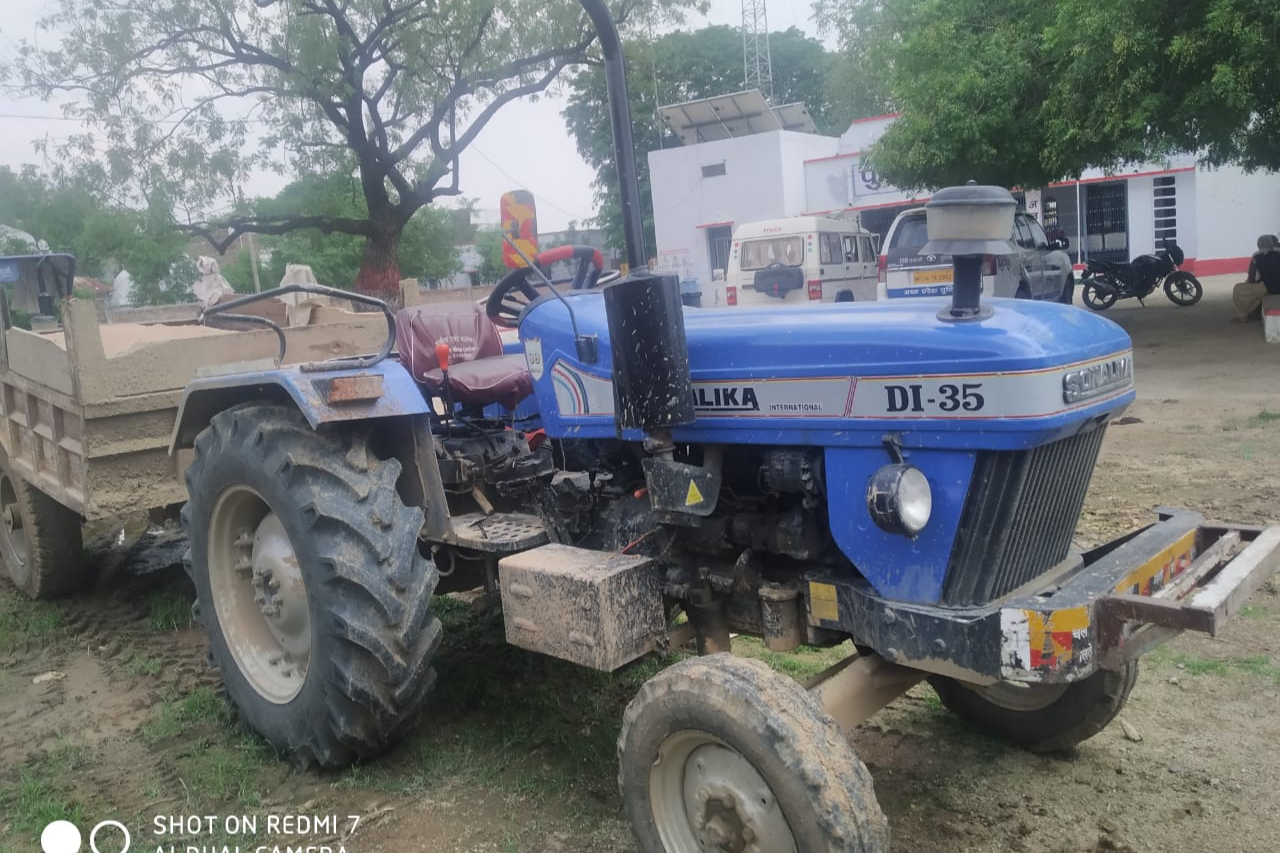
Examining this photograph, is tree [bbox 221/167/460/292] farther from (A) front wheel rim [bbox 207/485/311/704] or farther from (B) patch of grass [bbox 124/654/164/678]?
(A) front wheel rim [bbox 207/485/311/704]

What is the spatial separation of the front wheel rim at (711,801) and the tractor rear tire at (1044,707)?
1.13 m

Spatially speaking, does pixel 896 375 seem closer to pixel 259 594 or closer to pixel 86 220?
pixel 259 594

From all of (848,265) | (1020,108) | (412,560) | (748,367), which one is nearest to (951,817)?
(748,367)

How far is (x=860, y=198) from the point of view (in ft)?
90.0

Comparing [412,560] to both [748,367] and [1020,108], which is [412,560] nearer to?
[748,367]

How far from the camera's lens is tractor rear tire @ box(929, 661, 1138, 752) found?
3.21 meters

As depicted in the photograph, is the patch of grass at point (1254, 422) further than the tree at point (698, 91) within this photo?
No

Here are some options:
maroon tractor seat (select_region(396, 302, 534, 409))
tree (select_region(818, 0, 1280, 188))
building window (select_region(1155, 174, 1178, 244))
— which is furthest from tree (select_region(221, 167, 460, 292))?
maroon tractor seat (select_region(396, 302, 534, 409))

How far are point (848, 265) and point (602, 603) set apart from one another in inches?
620

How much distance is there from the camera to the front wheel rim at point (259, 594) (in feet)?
12.0

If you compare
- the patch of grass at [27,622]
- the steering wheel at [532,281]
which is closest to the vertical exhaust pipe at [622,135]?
the steering wheel at [532,281]

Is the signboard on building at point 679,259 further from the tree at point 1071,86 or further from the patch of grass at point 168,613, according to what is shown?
the patch of grass at point 168,613

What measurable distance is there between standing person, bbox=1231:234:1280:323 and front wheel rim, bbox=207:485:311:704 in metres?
12.4

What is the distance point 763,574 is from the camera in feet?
10.2
